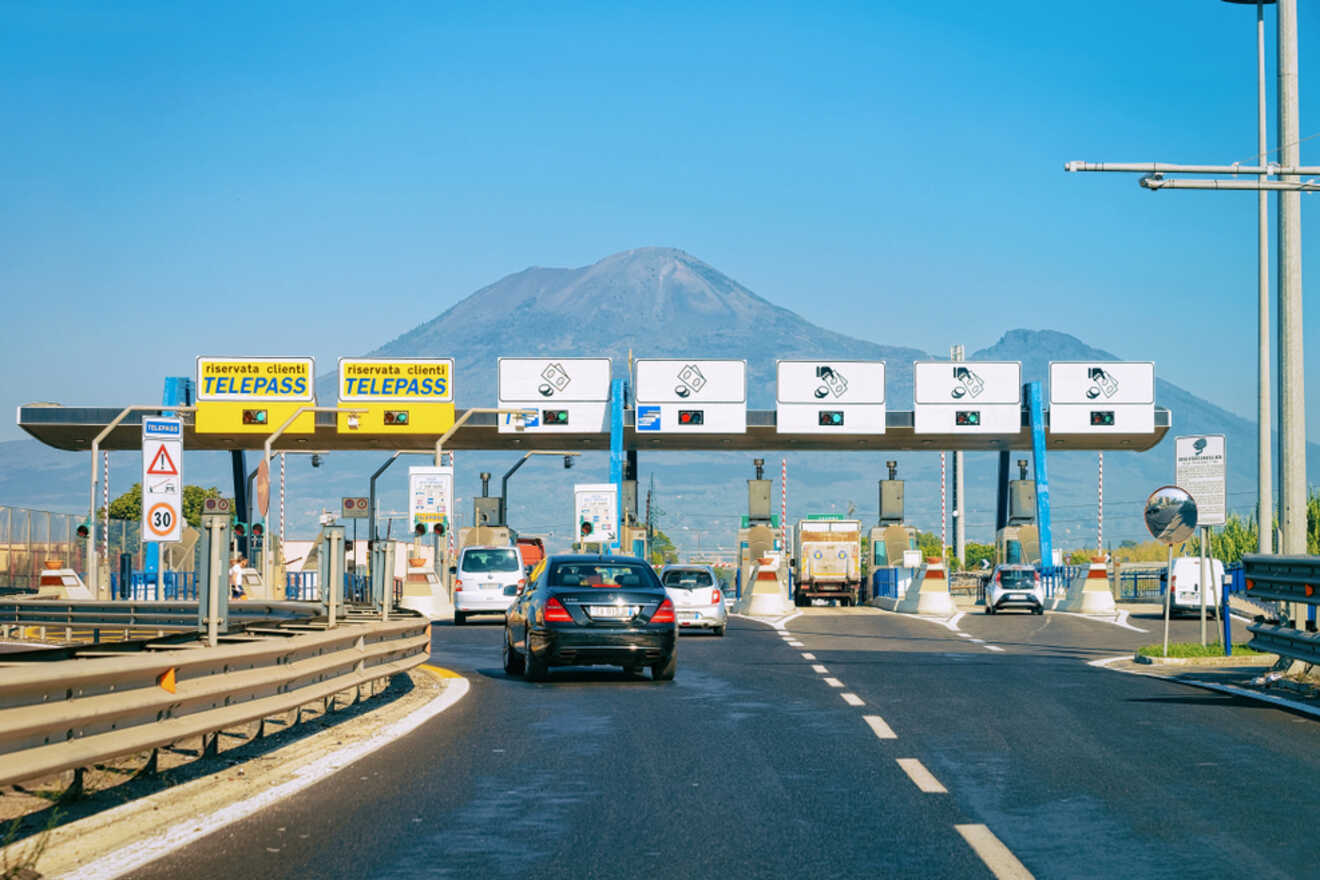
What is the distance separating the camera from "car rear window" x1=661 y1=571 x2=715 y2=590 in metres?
31.4

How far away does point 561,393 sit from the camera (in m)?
57.8

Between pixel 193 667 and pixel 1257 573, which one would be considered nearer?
pixel 193 667

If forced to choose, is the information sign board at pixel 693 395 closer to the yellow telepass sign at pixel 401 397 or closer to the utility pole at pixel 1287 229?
the yellow telepass sign at pixel 401 397

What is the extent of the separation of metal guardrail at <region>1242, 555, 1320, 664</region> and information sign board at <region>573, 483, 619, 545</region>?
1183 inches

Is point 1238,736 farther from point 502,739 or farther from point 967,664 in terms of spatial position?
point 967,664

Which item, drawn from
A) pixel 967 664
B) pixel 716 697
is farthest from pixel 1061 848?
pixel 967 664

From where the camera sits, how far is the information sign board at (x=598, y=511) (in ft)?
154

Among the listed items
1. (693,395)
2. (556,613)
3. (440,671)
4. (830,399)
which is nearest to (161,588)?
(440,671)

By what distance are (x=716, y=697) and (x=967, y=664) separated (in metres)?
6.18

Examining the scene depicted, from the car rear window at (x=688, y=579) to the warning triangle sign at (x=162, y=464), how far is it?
Result: 12377mm

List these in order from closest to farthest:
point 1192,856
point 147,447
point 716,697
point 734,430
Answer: point 1192,856 < point 716,697 < point 147,447 < point 734,430

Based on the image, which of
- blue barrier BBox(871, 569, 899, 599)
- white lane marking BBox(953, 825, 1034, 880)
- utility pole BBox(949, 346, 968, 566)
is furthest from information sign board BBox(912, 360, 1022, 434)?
white lane marking BBox(953, 825, 1034, 880)

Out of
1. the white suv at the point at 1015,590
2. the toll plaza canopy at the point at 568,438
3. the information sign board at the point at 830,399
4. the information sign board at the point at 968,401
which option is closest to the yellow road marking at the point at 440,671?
the white suv at the point at 1015,590

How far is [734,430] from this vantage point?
5828 centimetres
